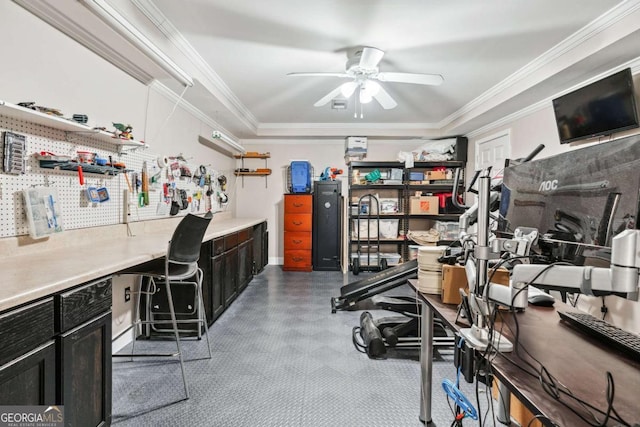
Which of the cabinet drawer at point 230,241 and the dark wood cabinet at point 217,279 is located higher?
the cabinet drawer at point 230,241

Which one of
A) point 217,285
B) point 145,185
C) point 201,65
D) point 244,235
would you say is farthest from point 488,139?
point 145,185

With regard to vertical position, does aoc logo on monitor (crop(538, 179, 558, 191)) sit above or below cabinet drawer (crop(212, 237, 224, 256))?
above

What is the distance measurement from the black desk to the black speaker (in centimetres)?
423

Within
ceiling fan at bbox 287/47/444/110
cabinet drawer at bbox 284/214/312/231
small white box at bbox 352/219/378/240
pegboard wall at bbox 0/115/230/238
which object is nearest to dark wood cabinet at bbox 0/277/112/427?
pegboard wall at bbox 0/115/230/238

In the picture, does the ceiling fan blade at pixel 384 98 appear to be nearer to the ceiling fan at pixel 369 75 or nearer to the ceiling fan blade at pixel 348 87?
the ceiling fan at pixel 369 75

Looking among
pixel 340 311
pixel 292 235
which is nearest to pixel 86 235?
pixel 340 311

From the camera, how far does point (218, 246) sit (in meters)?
3.16

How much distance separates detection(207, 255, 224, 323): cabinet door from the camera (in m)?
3.03

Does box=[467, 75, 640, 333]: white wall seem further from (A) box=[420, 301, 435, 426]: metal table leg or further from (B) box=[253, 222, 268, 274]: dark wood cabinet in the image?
(B) box=[253, 222, 268, 274]: dark wood cabinet

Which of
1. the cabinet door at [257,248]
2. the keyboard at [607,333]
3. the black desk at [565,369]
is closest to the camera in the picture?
the black desk at [565,369]

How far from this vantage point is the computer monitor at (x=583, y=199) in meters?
0.73

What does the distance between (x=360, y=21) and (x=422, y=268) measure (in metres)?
1.92

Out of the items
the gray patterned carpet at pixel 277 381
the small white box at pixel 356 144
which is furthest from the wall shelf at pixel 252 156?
the gray patterned carpet at pixel 277 381

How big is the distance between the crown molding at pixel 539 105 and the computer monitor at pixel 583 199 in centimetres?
252
